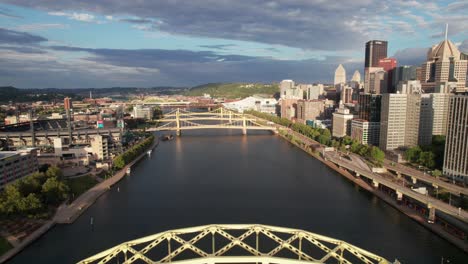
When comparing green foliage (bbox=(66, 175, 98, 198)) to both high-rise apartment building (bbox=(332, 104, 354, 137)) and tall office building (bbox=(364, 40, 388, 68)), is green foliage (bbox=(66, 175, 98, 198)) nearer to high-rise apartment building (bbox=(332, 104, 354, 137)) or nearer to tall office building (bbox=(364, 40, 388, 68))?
high-rise apartment building (bbox=(332, 104, 354, 137))

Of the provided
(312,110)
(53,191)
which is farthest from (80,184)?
(312,110)

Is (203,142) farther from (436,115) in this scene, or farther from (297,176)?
(436,115)

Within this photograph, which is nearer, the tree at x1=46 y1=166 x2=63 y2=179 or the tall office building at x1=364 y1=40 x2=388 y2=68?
the tree at x1=46 y1=166 x2=63 y2=179

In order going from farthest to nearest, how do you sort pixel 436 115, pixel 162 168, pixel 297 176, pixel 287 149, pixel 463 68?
pixel 463 68
pixel 287 149
pixel 436 115
pixel 162 168
pixel 297 176

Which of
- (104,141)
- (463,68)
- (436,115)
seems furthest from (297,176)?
(463,68)

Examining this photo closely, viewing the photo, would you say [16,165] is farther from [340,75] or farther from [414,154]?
[340,75]

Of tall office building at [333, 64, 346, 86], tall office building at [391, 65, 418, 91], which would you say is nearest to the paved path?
tall office building at [391, 65, 418, 91]
